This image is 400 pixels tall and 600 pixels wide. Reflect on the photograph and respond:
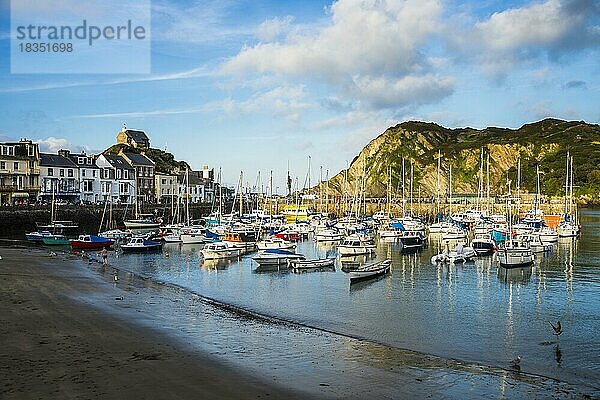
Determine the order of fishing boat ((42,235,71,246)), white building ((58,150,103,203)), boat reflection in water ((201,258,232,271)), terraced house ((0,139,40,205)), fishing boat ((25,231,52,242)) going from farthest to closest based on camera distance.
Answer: white building ((58,150,103,203)) < terraced house ((0,139,40,205)) < fishing boat ((25,231,52,242)) < fishing boat ((42,235,71,246)) < boat reflection in water ((201,258,232,271))

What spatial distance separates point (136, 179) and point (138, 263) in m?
52.8

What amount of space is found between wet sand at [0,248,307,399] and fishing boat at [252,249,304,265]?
669 inches

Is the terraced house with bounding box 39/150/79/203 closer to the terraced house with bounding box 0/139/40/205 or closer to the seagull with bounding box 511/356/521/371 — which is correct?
the terraced house with bounding box 0/139/40/205

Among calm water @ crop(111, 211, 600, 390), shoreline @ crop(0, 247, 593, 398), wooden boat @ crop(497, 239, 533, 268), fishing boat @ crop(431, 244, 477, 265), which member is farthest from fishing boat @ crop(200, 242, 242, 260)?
wooden boat @ crop(497, 239, 533, 268)

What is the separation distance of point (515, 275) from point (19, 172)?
63106 millimetres

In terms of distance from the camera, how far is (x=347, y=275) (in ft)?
121

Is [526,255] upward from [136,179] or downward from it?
downward

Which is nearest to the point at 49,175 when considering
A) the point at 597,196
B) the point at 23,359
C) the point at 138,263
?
the point at 138,263

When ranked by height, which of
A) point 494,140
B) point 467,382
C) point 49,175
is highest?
point 494,140

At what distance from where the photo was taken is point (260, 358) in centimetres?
1648

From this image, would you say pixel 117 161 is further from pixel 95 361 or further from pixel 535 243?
pixel 95 361

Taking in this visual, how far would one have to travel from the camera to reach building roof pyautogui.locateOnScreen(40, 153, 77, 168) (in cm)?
7806

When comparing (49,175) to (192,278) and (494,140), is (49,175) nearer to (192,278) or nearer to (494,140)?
(192,278)

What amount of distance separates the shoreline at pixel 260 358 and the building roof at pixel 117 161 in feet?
222
